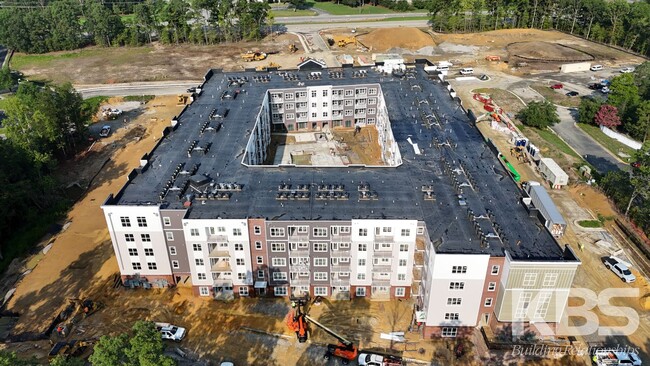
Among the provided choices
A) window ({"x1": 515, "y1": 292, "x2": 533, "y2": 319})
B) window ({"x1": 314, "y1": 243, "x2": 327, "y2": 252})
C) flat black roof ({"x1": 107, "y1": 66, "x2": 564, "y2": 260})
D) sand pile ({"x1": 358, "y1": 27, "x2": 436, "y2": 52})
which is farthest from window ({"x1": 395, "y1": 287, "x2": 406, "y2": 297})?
sand pile ({"x1": 358, "y1": 27, "x2": 436, "y2": 52})

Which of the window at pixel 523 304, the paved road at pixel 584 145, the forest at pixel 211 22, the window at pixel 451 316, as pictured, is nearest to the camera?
the window at pixel 523 304

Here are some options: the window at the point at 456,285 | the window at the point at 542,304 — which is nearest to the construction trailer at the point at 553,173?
the window at the point at 542,304

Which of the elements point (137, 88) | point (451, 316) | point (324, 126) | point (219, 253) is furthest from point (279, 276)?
point (137, 88)

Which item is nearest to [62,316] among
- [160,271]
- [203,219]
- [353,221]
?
[160,271]

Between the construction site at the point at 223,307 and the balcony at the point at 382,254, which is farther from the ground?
the balcony at the point at 382,254

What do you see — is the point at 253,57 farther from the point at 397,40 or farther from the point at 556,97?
the point at 556,97

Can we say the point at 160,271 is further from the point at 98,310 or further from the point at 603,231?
the point at 603,231

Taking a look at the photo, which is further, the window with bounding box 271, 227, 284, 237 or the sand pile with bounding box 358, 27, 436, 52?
the sand pile with bounding box 358, 27, 436, 52

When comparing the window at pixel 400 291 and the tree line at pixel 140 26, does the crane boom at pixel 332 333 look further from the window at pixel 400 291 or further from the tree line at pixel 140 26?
the tree line at pixel 140 26

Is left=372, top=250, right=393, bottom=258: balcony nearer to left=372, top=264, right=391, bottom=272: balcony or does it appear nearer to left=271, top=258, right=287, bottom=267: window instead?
left=372, top=264, right=391, bottom=272: balcony
